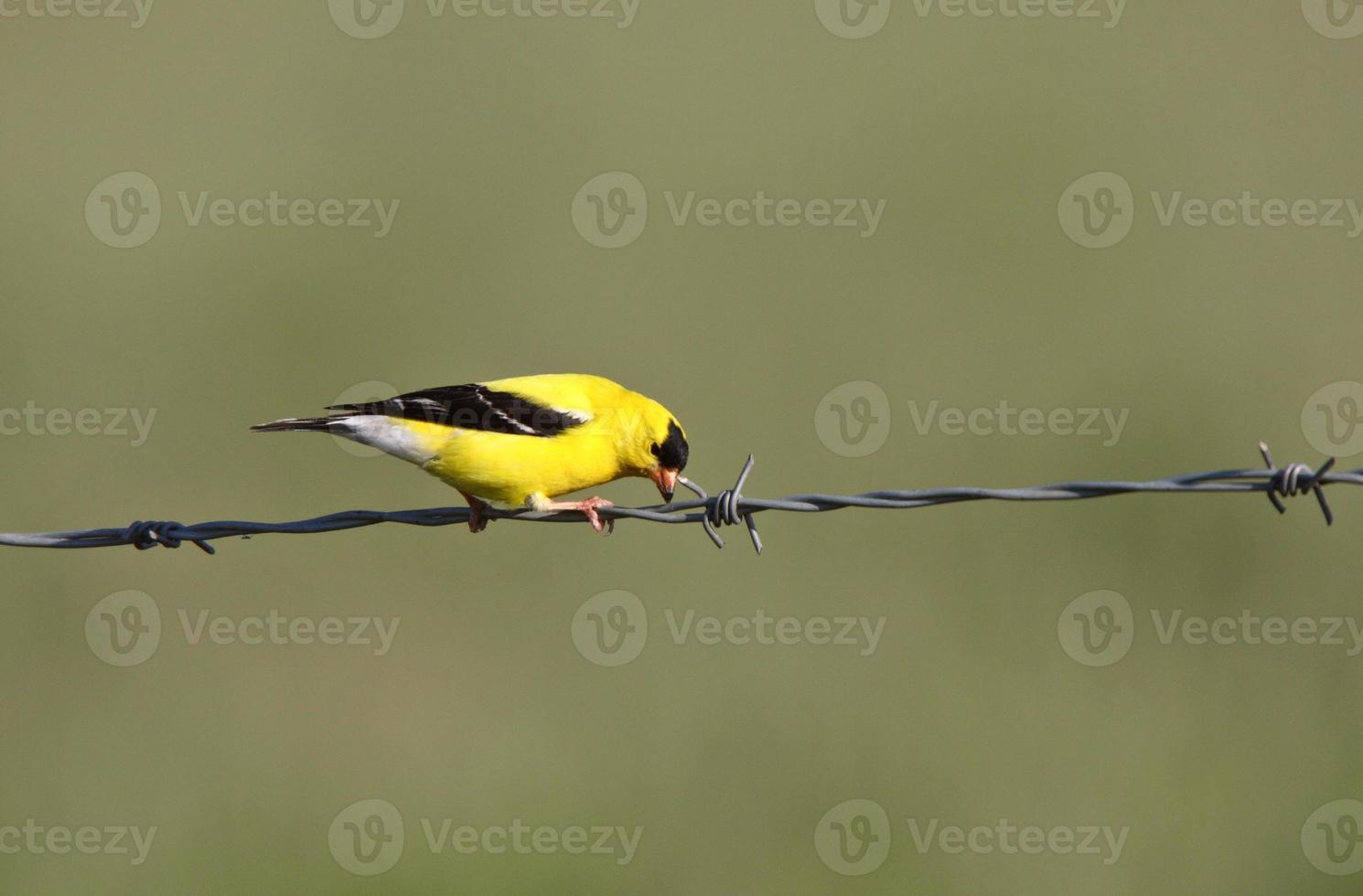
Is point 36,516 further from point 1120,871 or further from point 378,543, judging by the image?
point 1120,871

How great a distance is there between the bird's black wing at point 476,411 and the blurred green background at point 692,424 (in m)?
1.76

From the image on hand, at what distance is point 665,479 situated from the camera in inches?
227

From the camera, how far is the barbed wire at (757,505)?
3.60m

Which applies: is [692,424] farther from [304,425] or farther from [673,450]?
[304,425]

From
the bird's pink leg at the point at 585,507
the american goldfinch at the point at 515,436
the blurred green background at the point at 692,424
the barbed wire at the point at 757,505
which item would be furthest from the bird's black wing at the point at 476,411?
the blurred green background at the point at 692,424

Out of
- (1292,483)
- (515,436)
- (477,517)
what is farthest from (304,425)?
(1292,483)

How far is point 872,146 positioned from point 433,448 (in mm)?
5744

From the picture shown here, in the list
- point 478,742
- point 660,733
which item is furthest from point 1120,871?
point 478,742

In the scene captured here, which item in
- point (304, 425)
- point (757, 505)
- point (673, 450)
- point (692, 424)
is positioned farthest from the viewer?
point (692, 424)

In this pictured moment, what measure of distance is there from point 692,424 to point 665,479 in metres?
2.50

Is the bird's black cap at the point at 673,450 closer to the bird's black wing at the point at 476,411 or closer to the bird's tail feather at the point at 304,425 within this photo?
the bird's black wing at the point at 476,411

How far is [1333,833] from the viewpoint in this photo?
5.86 meters

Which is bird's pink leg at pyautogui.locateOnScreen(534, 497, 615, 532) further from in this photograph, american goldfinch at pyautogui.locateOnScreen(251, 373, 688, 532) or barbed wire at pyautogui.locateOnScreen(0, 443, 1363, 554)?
barbed wire at pyautogui.locateOnScreen(0, 443, 1363, 554)

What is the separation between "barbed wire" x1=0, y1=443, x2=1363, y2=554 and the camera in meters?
3.60
